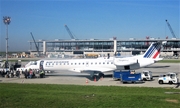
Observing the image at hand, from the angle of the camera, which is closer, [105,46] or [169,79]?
[169,79]

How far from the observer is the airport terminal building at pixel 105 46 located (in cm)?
13338

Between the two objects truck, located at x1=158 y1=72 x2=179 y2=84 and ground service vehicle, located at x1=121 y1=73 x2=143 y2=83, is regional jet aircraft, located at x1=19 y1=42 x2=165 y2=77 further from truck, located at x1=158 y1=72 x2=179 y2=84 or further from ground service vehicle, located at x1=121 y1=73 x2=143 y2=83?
truck, located at x1=158 y1=72 x2=179 y2=84

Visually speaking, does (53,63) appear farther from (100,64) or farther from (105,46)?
(105,46)

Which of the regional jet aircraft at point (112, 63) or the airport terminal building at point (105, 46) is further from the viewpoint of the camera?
the airport terminal building at point (105, 46)

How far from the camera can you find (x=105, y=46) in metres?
144

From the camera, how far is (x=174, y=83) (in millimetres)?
29203

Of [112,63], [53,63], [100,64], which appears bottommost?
[100,64]

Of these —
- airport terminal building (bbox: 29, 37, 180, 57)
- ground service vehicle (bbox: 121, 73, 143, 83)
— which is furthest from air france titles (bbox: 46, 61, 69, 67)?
airport terminal building (bbox: 29, 37, 180, 57)

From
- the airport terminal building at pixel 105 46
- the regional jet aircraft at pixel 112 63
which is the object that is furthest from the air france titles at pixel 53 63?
the airport terminal building at pixel 105 46

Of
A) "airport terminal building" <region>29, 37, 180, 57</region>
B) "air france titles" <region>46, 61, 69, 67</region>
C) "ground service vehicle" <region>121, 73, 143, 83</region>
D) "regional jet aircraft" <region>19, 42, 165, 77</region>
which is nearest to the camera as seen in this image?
"ground service vehicle" <region>121, 73, 143, 83</region>

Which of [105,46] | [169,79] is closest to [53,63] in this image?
[169,79]

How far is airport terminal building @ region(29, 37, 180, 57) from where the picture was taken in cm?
13338

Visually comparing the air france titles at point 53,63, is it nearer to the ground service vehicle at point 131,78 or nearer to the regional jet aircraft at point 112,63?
the regional jet aircraft at point 112,63

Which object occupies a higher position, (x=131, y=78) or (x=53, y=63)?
(x=53, y=63)
